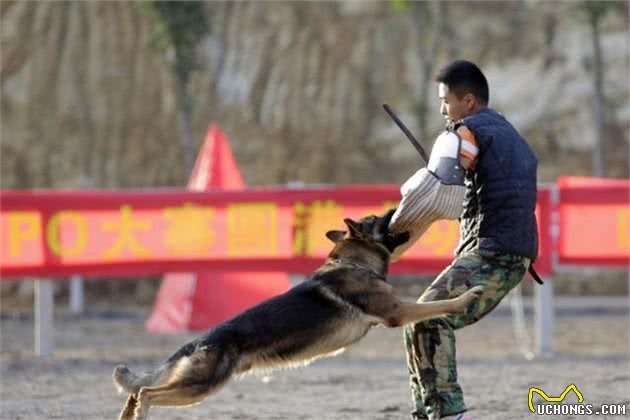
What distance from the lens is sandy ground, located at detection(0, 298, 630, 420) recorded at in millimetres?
9031

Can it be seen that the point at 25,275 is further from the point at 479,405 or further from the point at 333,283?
the point at 333,283

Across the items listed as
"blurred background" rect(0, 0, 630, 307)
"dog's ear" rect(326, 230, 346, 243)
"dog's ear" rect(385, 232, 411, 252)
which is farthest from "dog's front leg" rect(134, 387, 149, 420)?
"blurred background" rect(0, 0, 630, 307)

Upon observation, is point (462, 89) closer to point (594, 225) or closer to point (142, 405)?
point (142, 405)

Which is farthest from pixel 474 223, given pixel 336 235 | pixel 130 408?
pixel 130 408

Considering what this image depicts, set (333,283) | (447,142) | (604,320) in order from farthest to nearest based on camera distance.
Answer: (604,320), (333,283), (447,142)

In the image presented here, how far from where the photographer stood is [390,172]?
22.6m

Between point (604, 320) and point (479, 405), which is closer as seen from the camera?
point (479, 405)

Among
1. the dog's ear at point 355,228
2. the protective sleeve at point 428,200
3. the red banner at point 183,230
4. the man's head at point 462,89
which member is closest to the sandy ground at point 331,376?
the red banner at point 183,230

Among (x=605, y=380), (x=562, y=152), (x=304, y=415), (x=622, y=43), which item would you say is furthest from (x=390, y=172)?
(x=304, y=415)

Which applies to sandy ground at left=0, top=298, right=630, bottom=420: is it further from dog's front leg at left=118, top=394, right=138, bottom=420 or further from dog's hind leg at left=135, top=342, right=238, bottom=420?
dog's hind leg at left=135, top=342, right=238, bottom=420

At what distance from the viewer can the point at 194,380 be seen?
266 inches

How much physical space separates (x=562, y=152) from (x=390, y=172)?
291 centimetres

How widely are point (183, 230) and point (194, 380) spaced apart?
5.56 m

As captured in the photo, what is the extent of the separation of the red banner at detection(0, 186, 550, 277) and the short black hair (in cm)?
546
